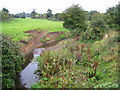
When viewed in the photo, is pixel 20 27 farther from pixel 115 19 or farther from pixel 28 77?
pixel 28 77

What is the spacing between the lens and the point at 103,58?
9.62 metres

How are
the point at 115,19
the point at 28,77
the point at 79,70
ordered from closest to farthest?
the point at 79,70 → the point at 28,77 → the point at 115,19

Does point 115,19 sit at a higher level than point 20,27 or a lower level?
higher

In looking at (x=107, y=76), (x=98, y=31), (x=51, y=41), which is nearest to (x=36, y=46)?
(x=51, y=41)

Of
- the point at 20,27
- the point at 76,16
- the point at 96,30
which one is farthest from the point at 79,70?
the point at 20,27

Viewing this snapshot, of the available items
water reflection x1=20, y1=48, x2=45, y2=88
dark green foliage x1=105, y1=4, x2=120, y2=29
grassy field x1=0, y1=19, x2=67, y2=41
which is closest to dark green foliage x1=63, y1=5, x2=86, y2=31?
grassy field x1=0, y1=19, x2=67, y2=41

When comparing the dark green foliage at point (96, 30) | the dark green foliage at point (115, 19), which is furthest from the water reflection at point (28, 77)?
the dark green foliage at point (115, 19)

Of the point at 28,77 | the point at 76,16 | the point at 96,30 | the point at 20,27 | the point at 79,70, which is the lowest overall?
the point at 28,77

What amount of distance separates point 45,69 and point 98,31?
12159 mm

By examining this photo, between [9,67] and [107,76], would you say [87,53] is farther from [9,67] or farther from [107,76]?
[9,67]

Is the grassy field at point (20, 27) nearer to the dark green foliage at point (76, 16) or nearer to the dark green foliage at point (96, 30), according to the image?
the dark green foliage at point (76, 16)

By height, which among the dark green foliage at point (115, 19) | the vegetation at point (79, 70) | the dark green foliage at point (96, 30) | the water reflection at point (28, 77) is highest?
the dark green foliage at point (115, 19)

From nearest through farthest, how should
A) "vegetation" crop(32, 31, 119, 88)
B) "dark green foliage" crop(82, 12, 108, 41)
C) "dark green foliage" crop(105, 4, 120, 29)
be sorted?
"vegetation" crop(32, 31, 119, 88) < "dark green foliage" crop(82, 12, 108, 41) < "dark green foliage" crop(105, 4, 120, 29)

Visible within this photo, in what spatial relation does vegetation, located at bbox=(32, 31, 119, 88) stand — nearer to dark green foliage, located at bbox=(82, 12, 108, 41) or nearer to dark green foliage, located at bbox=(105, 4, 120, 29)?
dark green foliage, located at bbox=(82, 12, 108, 41)
